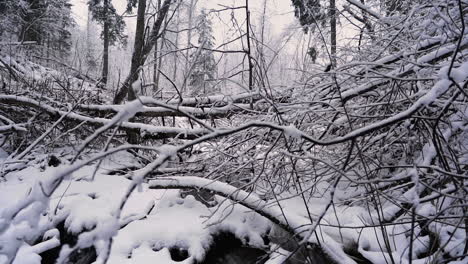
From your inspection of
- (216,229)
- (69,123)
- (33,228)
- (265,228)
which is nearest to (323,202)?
(265,228)

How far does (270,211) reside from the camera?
2.17 meters

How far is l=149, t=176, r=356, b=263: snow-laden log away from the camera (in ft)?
6.03

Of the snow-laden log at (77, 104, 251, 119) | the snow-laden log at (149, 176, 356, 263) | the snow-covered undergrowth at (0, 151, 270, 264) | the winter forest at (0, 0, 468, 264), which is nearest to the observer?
the winter forest at (0, 0, 468, 264)

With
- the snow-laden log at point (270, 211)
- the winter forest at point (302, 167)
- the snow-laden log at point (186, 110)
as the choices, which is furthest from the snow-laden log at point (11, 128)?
the snow-laden log at point (270, 211)

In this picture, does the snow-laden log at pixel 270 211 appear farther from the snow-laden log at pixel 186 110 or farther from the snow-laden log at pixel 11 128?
the snow-laden log at pixel 11 128

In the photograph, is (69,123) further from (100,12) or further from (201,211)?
(100,12)

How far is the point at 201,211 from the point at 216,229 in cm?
A: 31

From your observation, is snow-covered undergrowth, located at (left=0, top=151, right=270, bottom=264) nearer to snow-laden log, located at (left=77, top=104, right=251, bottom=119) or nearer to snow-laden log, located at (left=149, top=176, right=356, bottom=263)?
snow-laden log, located at (left=149, top=176, right=356, bottom=263)

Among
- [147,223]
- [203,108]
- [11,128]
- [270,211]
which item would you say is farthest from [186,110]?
[11,128]

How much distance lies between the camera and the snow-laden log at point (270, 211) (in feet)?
6.03

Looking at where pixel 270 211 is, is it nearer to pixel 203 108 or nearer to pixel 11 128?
pixel 203 108

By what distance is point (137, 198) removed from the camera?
2.94 meters

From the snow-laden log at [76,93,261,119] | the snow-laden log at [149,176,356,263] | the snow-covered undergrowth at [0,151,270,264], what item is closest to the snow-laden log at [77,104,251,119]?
the snow-laden log at [76,93,261,119]

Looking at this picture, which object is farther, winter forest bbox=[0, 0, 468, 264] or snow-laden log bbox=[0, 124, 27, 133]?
snow-laden log bbox=[0, 124, 27, 133]
